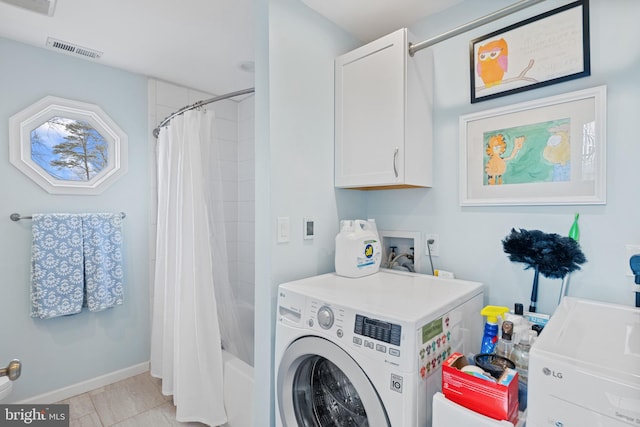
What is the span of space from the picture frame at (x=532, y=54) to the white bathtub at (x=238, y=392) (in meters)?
1.96

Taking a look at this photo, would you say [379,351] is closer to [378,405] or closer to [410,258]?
[378,405]

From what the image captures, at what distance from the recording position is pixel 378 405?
0.99 meters

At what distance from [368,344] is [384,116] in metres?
1.07

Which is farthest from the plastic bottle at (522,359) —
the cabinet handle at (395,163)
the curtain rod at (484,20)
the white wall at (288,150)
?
the curtain rod at (484,20)

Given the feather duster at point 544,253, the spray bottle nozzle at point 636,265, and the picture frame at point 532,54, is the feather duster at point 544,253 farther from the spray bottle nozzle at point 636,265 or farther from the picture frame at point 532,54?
the picture frame at point 532,54

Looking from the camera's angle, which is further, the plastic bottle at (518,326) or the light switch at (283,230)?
the light switch at (283,230)

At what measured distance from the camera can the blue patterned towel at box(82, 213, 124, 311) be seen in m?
2.27

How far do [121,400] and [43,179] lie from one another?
1.67m

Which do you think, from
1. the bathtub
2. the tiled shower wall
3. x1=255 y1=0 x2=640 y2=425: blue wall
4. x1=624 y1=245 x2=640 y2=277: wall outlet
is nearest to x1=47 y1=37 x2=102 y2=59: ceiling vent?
the tiled shower wall

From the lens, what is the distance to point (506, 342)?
1081 millimetres

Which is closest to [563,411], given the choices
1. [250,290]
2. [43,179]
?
[250,290]

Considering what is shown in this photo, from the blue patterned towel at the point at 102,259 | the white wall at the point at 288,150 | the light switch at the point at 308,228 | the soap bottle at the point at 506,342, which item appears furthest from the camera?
the blue patterned towel at the point at 102,259

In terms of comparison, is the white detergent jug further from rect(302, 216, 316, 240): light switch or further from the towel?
the towel

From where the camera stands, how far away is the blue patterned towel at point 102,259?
7.44 feet
